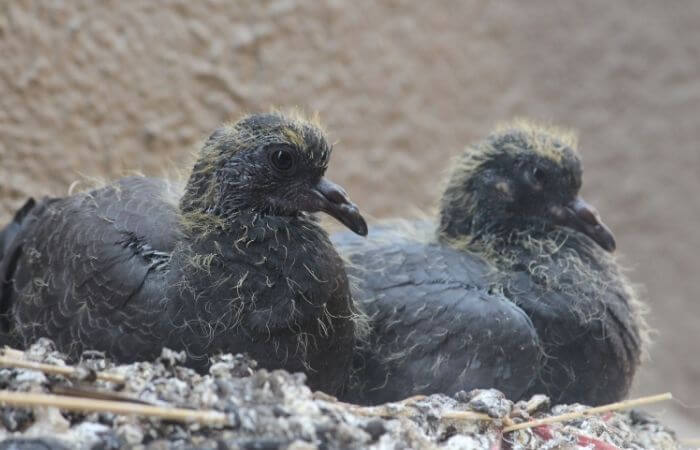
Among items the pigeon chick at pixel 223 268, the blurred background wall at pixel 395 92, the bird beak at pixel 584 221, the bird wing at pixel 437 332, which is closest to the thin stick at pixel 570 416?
the bird wing at pixel 437 332

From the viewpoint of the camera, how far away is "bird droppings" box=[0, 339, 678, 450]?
5.38ft

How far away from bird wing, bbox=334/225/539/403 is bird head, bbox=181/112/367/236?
0.39m

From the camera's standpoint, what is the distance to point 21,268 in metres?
2.36

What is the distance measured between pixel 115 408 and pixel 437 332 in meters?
0.92

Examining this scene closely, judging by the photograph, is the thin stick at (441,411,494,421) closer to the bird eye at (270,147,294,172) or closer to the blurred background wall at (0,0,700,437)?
the bird eye at (270,147,294,172)

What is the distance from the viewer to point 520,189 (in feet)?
8.72

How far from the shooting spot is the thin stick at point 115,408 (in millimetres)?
1632

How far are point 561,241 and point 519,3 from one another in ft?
8.33

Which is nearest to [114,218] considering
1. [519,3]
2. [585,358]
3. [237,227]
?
[237,227]

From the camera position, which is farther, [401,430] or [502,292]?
[502,292]

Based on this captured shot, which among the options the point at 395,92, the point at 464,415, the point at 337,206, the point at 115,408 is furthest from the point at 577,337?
the point at 395,92

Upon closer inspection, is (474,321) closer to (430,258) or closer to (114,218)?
(430,258)

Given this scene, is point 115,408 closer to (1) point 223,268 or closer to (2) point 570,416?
(1) point 223,268

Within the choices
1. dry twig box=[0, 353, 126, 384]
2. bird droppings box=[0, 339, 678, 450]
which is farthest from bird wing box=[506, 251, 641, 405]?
dry twig box=[0, 353, 126, 384]
